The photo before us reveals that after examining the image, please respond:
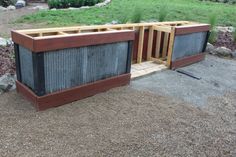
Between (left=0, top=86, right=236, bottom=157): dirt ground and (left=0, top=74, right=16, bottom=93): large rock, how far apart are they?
0.12m

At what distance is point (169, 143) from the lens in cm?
284

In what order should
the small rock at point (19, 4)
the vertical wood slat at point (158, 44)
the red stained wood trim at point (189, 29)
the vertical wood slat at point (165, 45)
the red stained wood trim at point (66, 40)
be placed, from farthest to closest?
the small rock at point (19, 4), the vertical wood slat at point (165, 45), the vertical wood slat at point (158, 44), the red stained wood trim at point (189, 29), the red stained wood trim at point (66, 40)

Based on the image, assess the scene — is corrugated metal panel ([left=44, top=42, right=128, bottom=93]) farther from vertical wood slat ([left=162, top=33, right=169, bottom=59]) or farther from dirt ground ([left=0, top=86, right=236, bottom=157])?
vertical wood slat ([left=162, top=33, right=169, bottom=59])

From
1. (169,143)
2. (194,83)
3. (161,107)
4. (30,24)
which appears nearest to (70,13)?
(30,24)

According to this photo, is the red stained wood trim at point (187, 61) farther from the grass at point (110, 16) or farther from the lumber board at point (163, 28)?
the grass at point (110, 16)

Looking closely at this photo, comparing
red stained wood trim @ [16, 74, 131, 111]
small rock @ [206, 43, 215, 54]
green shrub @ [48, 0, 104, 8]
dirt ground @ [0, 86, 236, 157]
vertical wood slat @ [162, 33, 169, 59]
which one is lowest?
dirt ground @ [0, 86, 236, 157]

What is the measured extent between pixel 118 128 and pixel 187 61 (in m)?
2.95

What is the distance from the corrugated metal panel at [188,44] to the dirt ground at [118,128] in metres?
1.55

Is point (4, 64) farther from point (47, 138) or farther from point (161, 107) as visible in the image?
point (161, 107)

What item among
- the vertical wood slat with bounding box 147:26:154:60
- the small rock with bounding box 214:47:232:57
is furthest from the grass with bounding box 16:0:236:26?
the vertical wood slat with bounding box 147:26:154:60

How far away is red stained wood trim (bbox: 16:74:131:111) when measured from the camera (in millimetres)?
3295

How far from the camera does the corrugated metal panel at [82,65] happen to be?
3.28m

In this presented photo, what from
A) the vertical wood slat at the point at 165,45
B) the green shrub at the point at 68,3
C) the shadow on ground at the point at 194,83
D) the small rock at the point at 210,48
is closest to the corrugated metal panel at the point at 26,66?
the shadow on ground at the point at 194,83

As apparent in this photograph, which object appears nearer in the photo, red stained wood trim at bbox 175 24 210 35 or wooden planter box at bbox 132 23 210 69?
red stained wood trim at bbox 175 24 210 35
